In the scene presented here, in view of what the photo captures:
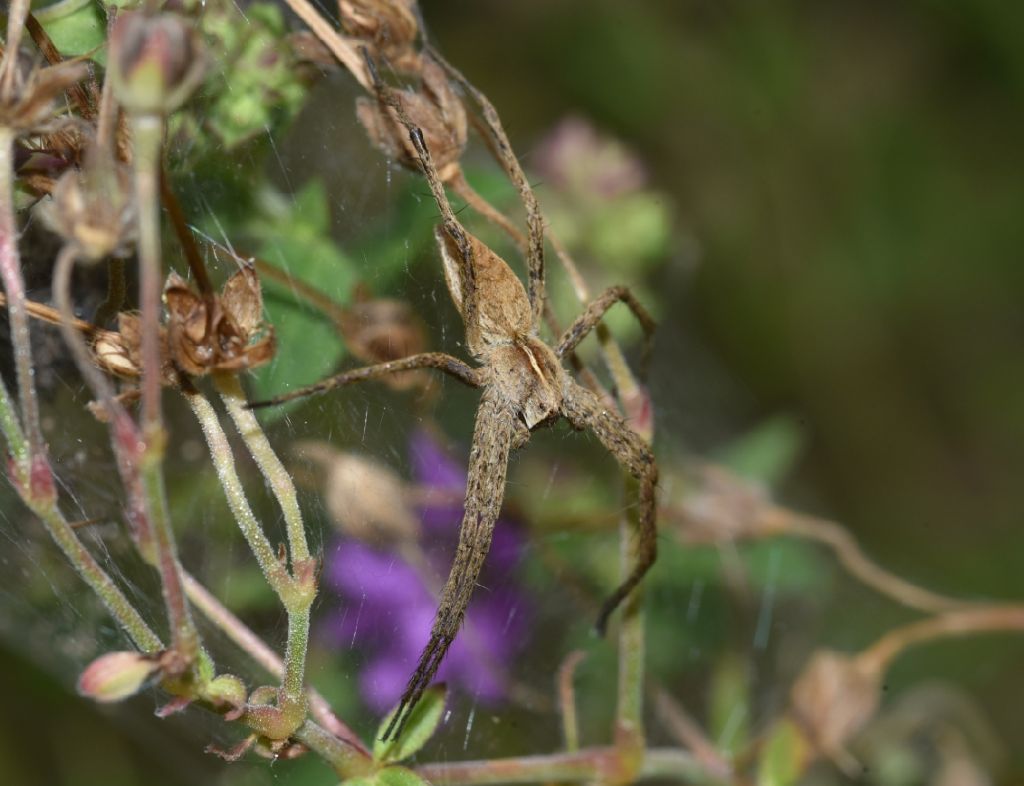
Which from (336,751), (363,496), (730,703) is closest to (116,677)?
(336,751)

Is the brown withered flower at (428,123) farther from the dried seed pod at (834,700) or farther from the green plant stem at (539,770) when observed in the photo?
the dried seed pod at (834,700)

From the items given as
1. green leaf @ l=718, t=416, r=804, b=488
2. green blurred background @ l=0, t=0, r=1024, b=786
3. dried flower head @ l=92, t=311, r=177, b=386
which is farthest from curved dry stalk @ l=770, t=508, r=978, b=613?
dried flower head @ l=92, t=311, r=177, b=386

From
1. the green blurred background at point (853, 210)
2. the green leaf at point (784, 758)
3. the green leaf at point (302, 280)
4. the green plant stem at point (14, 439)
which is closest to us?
the green plant stem at point (14, 439)

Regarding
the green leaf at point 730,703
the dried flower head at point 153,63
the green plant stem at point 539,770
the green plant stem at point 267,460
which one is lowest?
the green leaf at point 730,703

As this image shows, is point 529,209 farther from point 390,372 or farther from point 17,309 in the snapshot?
point 17,309

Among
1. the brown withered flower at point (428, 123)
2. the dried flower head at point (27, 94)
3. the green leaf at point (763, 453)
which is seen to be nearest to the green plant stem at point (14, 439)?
the dried flower head at point (27, 94)

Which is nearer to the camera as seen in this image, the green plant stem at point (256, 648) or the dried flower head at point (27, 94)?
the dried flower head at point (27, 94)
